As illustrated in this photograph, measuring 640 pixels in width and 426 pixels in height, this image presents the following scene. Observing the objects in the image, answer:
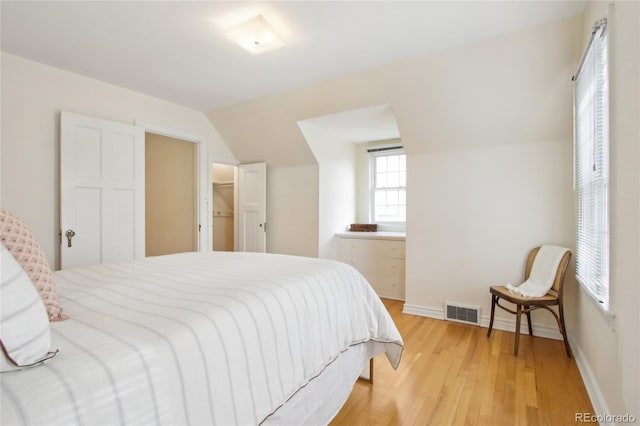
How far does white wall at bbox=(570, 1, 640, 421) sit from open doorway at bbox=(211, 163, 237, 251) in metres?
5.05

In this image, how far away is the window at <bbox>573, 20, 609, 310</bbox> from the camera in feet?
5.45

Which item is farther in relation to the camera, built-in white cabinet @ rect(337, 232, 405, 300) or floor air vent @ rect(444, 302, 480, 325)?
built-in white cabinet @ rect(337, 232, 405, 300)

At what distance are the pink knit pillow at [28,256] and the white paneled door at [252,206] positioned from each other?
3.50 m

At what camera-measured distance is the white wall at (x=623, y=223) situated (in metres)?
1.22

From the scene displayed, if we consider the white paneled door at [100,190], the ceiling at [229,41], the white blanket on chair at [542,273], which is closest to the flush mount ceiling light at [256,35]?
the ceiling at [229,41]

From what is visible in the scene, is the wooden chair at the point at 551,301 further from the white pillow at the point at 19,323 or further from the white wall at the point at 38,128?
the white wall at the point at 38,128

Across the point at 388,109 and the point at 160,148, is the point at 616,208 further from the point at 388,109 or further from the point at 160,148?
the point at 160,148

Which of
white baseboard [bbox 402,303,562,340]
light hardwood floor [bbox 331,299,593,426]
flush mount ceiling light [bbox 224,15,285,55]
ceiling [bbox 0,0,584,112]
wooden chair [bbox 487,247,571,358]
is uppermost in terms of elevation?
ceiling [bbox 0,0,584,112]

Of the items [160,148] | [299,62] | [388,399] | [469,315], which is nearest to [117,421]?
[388,399]

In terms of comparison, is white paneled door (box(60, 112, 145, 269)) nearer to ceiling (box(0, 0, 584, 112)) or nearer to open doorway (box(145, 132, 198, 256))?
ceiling (box(0, 0, 584, 112))

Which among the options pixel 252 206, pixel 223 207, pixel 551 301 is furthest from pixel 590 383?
pixel 223 207

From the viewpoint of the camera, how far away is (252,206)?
15.4 feet

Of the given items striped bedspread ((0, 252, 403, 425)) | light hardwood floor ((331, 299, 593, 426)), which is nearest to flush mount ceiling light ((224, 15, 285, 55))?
striped bedspread ((0, 252, 403, 425))

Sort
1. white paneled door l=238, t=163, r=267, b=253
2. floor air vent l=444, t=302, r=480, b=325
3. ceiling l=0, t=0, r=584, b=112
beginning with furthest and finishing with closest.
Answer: white paneled door l=238, t=163, r=267, b=253
floor air vent l=444, t=302, r=480, b=325
ceiling l=0, t=0, r=584, b=112
